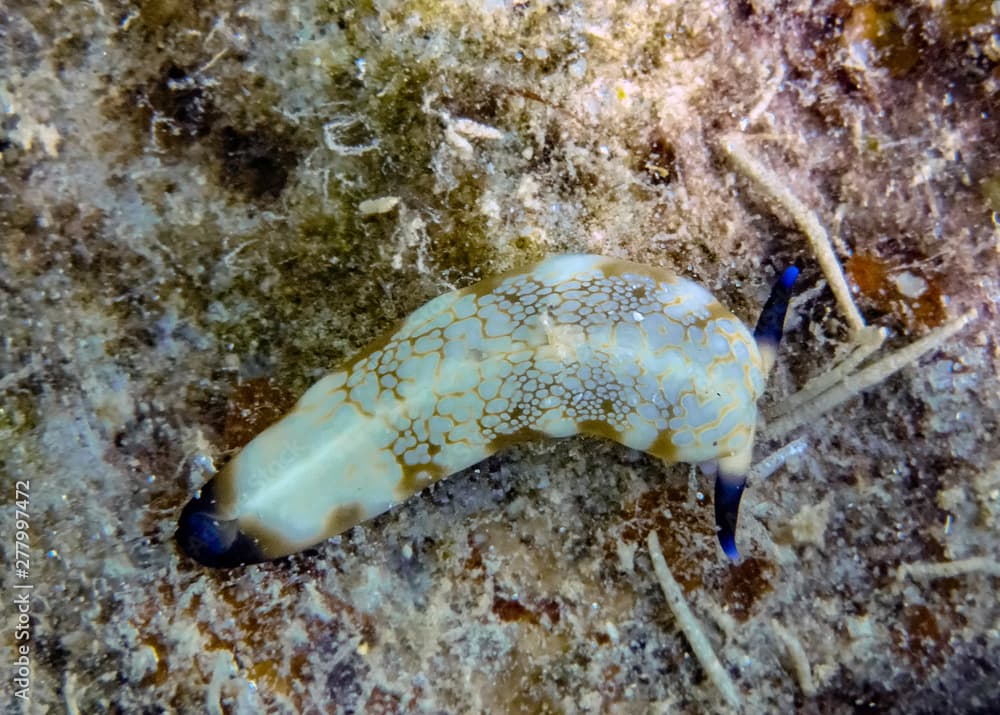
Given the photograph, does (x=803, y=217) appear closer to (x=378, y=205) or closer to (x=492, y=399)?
(x=492, y=399)

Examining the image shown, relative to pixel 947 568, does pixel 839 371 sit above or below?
above

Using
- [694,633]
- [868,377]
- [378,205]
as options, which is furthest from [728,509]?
[378,205]

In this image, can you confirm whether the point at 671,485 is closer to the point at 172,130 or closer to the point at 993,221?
the point at 993,221

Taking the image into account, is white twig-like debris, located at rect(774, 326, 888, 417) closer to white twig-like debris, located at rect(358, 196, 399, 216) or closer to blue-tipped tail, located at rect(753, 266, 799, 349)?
blue-tipped tail, located at rect(753, 266, 799, 349)

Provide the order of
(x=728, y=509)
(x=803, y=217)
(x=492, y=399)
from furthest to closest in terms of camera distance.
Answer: (x=803, y=217)
(x=728, y=509)
(x=492, y=399)

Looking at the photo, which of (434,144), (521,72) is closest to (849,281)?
(521,72)

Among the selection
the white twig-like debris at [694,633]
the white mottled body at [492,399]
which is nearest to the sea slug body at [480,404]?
the white mottled body at [492,399]

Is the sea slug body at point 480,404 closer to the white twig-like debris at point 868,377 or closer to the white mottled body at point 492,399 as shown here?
the white mottled body at point 492,399
